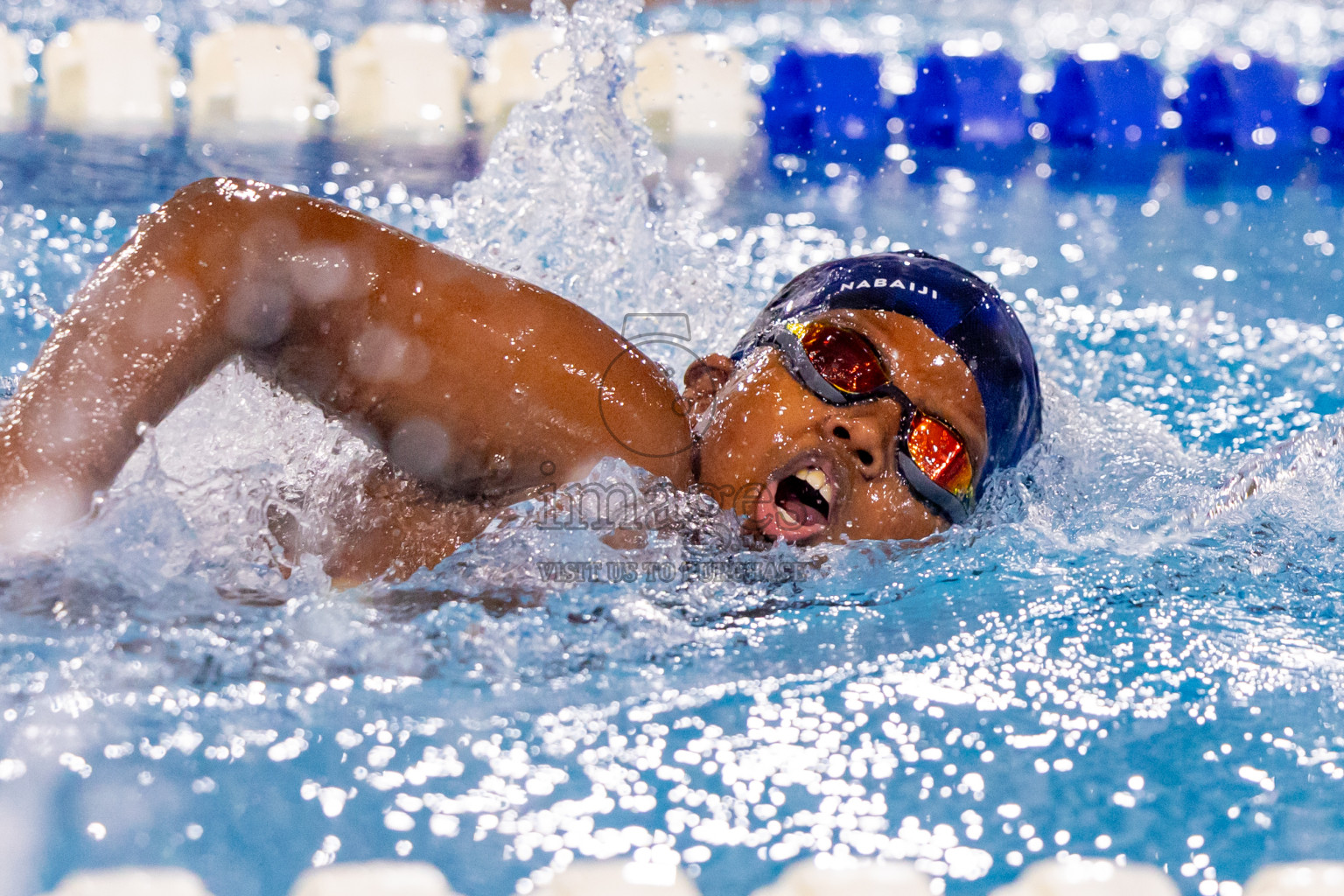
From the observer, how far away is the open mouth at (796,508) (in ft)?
5.46

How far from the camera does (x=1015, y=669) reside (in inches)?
66.0

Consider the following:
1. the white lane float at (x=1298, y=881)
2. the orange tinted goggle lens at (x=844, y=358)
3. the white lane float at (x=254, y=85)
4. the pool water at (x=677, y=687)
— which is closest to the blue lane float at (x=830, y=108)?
the white lane float at (x=254, y=85)

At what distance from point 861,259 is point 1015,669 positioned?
655mm

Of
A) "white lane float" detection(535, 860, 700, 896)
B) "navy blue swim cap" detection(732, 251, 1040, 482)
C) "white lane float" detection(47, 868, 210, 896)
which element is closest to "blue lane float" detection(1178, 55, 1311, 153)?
"navy blue swim cap" detection(732, 251, 1040, 482)

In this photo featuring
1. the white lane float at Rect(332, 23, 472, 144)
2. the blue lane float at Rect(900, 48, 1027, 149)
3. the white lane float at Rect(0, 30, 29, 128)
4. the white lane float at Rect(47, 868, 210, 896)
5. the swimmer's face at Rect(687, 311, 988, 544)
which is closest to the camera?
the white lane float at Rect(47, 868, 210, 896)

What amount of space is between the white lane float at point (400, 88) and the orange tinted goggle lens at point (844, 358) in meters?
3.06

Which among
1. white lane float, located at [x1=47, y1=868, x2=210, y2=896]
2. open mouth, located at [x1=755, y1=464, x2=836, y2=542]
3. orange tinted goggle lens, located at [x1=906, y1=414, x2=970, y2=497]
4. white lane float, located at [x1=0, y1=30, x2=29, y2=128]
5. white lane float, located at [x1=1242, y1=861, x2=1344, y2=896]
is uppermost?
white lane float, located at [x1=0, y1=30, x2=29, y2=128]

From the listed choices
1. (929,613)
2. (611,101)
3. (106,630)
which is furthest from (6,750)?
(611,101)

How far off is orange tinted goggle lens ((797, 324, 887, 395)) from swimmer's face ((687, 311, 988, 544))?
0.06ft

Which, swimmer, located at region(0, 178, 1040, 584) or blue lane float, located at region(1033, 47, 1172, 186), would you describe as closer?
swimmer, located at region(0, 178, 1040, 584)

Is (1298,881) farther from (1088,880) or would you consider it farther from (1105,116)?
(1105,116)

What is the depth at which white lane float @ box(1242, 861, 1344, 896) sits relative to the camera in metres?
A: 1.35

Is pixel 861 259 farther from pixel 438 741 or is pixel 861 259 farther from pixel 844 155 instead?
pixel 844 155

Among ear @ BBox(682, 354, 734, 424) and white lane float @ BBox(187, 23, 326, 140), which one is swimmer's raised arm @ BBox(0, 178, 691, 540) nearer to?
ear @ BBox(682, 354, 734, 424)
